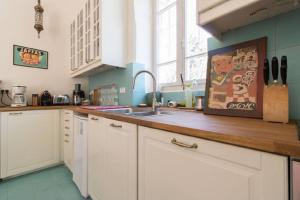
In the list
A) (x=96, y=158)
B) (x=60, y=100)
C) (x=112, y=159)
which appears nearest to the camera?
(x=112, y=159)

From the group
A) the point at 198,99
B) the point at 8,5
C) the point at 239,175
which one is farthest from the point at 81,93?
the point at 239,175

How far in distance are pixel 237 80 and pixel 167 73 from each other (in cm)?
108

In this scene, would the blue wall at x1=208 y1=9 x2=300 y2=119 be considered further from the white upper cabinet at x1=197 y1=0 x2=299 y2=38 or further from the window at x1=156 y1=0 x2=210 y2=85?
the window at x1=156 y1=0 x2=210 y2=85

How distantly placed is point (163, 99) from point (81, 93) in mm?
1815

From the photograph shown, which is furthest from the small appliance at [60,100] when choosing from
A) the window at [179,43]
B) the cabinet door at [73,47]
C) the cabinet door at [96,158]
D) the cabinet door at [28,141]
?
the window at [179,43]

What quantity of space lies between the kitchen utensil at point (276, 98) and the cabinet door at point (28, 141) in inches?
96.9

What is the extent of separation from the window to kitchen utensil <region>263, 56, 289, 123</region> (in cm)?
81

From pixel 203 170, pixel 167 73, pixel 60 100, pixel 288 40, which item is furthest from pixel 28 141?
pixel 288 40

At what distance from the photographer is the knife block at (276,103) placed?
0.77 metres

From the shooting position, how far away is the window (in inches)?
67.1

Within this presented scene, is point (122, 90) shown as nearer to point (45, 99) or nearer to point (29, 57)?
point (45, 99)

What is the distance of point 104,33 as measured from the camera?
6.20 feet

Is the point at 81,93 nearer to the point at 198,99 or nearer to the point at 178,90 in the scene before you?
the point at 178,90

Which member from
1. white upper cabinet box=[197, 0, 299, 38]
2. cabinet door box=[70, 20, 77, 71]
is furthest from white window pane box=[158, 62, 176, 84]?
cabinet door box=[70, 20, 77, 71]
